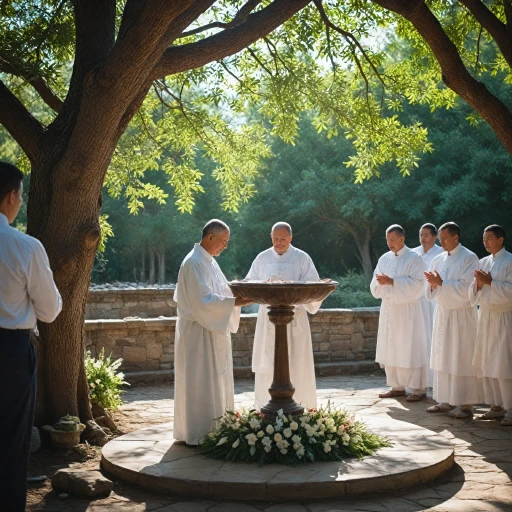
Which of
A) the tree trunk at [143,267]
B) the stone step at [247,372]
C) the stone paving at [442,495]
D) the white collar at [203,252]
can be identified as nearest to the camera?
the stone paving at [442,495]

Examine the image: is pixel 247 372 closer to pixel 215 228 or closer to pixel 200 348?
pixel 200 348

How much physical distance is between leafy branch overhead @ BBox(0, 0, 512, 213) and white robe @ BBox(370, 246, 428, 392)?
1278 mm

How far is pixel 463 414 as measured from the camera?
27.5 ft

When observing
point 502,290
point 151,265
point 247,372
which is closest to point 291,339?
point 502,290

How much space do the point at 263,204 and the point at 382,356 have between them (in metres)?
20.4

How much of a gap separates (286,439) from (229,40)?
3.82 metres

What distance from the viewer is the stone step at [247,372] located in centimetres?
1079

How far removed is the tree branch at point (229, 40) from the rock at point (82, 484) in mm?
3781

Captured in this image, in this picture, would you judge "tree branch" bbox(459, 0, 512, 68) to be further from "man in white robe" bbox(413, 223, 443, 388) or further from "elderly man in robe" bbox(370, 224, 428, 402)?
"man in white robe" bbox(413, 223, 443, 388)

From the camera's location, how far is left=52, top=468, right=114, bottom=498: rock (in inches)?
217

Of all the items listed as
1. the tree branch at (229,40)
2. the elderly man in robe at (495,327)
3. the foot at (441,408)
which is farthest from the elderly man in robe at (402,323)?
the tree branch at (229,40)

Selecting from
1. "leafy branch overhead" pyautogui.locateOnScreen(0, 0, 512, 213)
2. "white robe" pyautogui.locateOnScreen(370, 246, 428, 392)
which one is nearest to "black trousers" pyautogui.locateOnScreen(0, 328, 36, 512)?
"leafy branch overhead" pyautogui.locateOnScreen(0, 0, 512, 213)

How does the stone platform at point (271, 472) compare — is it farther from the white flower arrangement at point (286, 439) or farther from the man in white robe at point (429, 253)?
the man in white robe at point (429, 253)

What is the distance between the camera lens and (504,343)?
7973mm
